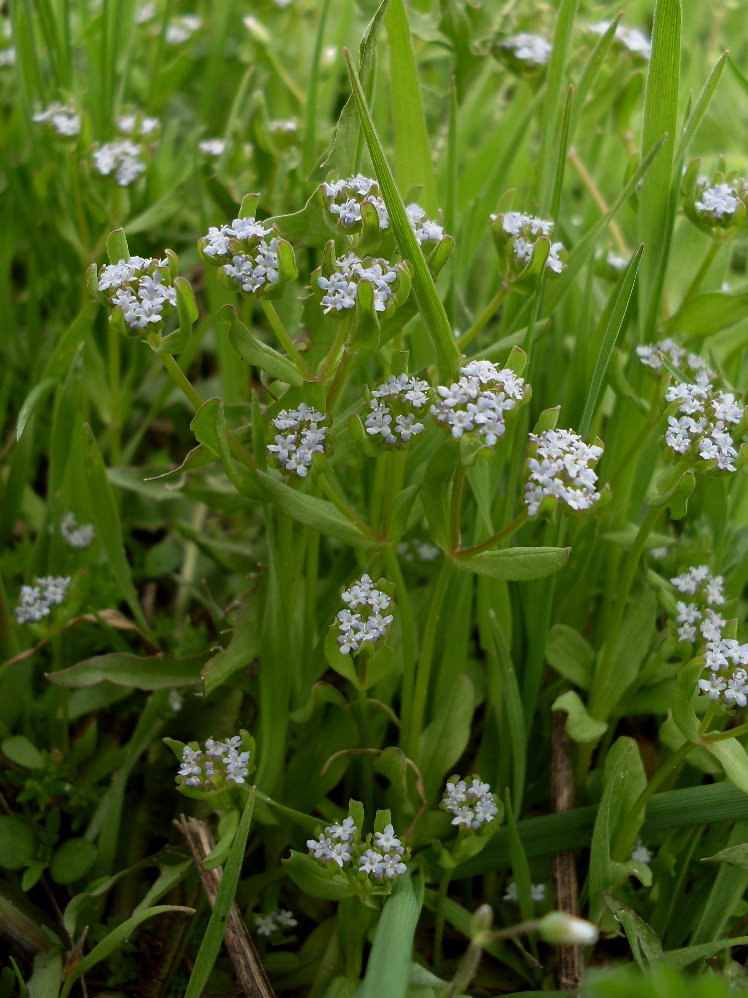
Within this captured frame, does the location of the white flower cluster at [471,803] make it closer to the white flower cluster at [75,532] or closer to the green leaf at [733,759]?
the green leaf at [733,759]

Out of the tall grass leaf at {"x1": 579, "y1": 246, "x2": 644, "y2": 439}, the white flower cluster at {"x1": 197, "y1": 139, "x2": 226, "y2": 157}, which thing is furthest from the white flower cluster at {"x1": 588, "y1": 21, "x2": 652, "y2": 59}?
the tall grass leaf at {"x1": 579, "y1": 246, "x2": 644, "y2": 439}

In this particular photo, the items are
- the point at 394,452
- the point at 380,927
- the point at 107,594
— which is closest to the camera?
the point at 380,927

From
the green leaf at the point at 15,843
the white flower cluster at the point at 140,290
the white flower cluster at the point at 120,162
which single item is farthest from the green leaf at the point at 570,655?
the white flower cluster at the point at 120,162

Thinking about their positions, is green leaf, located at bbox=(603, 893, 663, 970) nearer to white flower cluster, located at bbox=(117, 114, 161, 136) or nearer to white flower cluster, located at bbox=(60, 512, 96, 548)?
white flower cluster, located at bbox=(60, 512, 96, 548)

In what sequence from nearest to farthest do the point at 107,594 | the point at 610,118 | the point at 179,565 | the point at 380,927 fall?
the point at 380,927, the point at 107,594, the point at 179,565, the point at 610,118

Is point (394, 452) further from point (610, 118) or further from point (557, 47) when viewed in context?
point (610, 118)

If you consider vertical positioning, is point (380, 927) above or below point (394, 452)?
below

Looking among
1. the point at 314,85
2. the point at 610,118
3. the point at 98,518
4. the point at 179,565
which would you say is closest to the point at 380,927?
the point at 98,518
